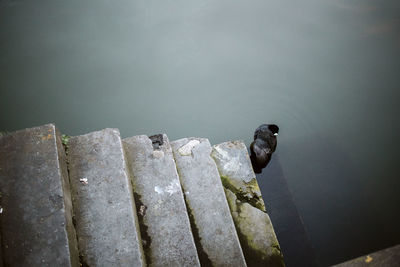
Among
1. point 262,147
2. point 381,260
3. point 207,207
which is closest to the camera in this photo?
point 381,260

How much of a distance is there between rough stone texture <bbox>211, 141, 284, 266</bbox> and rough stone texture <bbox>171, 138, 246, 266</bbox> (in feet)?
0.52

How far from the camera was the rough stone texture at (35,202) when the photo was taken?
1.44 metres

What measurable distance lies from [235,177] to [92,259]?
4.39 feet

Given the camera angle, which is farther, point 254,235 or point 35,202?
point 254,235

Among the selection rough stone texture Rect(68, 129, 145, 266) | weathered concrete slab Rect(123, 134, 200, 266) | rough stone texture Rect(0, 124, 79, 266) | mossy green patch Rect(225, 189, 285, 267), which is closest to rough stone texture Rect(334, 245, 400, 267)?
mossy green patch Rect(225, 189, 285, 267)

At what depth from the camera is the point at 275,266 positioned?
1944 millimetres

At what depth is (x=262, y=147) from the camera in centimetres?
263

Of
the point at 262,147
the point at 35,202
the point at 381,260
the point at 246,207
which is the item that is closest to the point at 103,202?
the point at 35,202

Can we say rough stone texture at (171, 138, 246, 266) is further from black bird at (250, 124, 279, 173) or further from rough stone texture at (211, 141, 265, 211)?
black bird at (250, 124, 279, 173)

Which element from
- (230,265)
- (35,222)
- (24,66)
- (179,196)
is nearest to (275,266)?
(230,265)

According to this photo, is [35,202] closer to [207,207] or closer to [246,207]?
[207,207]

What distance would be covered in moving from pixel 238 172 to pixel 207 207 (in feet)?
1.63

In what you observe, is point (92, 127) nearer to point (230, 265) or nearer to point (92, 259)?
point (92, 259)

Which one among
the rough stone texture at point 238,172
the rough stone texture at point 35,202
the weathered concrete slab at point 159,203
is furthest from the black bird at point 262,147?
the rough stone texture at point 35,202
